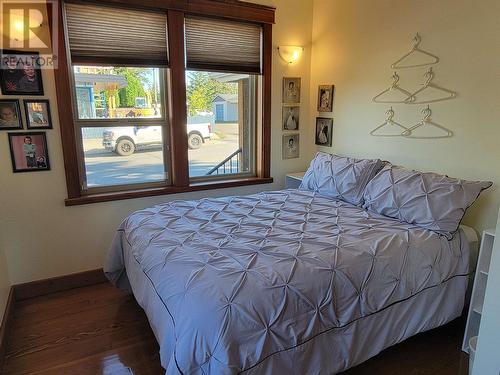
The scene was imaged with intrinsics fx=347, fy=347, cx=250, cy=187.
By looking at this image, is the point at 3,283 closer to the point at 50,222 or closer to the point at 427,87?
the point at 50,222

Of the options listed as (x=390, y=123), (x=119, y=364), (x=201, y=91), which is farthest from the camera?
(x=201, y=91)

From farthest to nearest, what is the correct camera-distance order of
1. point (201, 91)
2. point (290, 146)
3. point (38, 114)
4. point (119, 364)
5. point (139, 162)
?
1. point (290, 146)
2. point (201, 91)
3. point (139, 162)
4. point (38, 114)
5. point (119, 364)

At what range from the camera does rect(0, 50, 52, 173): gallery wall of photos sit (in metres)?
2.38

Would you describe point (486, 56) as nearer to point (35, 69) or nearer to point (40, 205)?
point (35, 69)

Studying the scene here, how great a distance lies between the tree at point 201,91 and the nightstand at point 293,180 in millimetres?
1070

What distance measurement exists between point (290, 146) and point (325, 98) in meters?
0.60

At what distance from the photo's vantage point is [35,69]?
2447 mm

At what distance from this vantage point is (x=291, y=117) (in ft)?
12.0

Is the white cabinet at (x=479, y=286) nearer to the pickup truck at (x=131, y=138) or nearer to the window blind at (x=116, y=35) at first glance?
the pickup truck at (x=131, y=138)

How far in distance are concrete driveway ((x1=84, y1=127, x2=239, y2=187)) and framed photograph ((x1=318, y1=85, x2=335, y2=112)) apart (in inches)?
36.9

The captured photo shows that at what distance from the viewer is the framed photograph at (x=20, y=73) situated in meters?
2.35

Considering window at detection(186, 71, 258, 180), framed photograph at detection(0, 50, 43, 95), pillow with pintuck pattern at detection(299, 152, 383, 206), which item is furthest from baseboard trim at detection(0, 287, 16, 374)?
pillow with pintuck pattern at detection(299, 152, 383, 206)

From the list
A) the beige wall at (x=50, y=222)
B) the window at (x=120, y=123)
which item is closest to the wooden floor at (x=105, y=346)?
the beige wall at (x=50, y=222)

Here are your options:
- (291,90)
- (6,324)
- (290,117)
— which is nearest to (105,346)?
(6,324)
